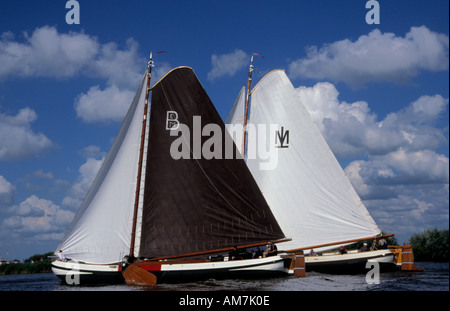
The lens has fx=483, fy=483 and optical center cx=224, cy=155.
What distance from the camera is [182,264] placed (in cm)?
3556

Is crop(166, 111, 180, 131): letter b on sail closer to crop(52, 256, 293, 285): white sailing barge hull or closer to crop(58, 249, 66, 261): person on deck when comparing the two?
crop(52, 256, 293, 285): white sailing barge hull

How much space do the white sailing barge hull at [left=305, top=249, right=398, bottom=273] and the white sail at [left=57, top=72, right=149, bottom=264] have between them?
17.0 meters

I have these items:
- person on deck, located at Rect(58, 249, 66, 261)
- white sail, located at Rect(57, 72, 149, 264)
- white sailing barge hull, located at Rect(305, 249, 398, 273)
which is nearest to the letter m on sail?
white sailing barge hull, located at Rect(305, 249, 398, 273)

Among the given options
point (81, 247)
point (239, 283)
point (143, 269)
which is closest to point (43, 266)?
point (81, 247)

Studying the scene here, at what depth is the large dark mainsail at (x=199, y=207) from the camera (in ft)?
121

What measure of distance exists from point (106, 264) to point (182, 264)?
6.16 meters

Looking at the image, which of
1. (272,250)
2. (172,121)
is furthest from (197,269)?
(172,121)

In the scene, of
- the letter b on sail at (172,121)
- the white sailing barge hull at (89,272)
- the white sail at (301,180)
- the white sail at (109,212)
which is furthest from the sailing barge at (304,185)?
the white sailing barge hull at (89,272)

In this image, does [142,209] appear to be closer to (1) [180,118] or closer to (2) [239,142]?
(1) [180,118]

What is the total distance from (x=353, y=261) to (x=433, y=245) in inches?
1837

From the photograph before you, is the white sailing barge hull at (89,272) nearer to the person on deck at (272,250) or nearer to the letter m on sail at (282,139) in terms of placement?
the person on deck at (272,250)

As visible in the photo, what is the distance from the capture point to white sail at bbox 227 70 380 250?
4209cm

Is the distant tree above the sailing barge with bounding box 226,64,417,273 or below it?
below
